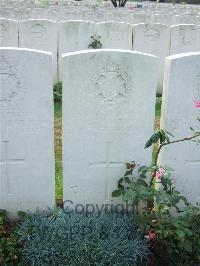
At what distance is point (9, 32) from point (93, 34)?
A: 1.55m

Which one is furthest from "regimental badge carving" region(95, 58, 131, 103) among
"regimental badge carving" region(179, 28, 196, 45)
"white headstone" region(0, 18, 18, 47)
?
"regimental badge carving" region(179, 28, 196, 45)

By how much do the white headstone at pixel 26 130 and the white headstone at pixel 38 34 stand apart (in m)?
4.40

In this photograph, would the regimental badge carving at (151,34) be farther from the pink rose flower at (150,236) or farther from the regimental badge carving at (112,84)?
the pink rose flower at (150,236)

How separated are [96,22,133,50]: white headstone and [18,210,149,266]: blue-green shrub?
5.10 metres

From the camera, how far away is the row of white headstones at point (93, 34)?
749 centimetres

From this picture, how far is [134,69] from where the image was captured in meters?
Result: 3.32

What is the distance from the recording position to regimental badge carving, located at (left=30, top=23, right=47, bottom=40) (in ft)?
24.5

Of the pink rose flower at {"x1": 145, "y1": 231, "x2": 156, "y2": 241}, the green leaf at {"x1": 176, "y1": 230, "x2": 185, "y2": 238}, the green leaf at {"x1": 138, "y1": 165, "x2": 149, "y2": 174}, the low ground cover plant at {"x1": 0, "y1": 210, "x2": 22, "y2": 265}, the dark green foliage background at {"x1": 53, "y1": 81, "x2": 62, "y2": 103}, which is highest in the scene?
the green leaf at {"x1": 138, "y1": 165, "x2": 149, "y2": 174}

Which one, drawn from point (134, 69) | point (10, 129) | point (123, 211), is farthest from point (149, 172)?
point (10, 129)

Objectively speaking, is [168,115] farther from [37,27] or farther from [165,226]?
[37,27]

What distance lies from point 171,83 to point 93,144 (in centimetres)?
82

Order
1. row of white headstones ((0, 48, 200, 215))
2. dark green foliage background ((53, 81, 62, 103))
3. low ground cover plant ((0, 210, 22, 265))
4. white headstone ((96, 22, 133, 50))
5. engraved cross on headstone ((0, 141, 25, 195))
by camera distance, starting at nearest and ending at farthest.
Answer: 1. low ground cover plant ((0, 210, 22, 265))
2. row of white headstones ((0, 48, 200, 215))
3. engraved cross on headstone ((0, 141, 25, 195))
4. dark green foliage background ((53, 81, 62, 103))
5. white headstone ((96, 22, 133, 50))

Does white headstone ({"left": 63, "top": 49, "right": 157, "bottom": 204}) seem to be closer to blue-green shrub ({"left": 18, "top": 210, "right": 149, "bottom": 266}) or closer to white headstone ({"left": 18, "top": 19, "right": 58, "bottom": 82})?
blue-green shrub ({"left": 18, "top": 210, "right": 149, "bottom": 266})

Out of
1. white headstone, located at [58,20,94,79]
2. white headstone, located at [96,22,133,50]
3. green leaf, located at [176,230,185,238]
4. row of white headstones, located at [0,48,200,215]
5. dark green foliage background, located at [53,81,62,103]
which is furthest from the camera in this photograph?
white headstone, located at [96,22,133,50]
